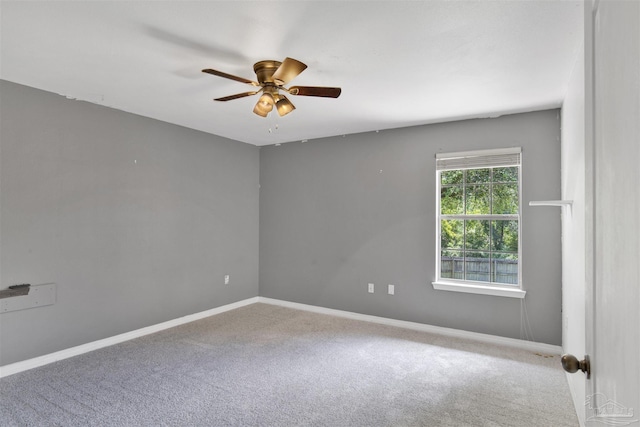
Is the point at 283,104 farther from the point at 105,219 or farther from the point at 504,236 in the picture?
the point at 504,236

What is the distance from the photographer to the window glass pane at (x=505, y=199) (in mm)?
3889

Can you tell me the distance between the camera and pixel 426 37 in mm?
2262

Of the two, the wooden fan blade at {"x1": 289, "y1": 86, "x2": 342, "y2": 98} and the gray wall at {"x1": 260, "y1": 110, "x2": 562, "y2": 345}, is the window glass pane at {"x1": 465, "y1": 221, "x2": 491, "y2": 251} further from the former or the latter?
the wooden fan blade at {"x1": 289, "y1": 86, "x2": 342, "y2": 98}

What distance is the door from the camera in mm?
601

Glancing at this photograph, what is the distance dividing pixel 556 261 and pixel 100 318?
4.57 metres

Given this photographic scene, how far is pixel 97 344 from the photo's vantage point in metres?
3.58

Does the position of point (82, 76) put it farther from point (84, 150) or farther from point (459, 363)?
point (459, 363)

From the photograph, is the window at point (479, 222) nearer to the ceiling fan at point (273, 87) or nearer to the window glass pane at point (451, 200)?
the window glass pane at point (451, 200)

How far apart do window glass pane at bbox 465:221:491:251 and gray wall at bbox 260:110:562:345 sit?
0.38 metres

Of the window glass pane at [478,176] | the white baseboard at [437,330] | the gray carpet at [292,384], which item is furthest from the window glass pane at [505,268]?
the window glass pane at [478,176]

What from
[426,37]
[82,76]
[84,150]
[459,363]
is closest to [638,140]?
[426,37]

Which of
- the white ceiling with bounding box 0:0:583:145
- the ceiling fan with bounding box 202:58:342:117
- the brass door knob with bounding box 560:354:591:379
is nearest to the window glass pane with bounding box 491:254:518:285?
the white ceiling with bounding box 0:0:583:145

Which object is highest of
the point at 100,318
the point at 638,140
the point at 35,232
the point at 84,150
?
the point at 84,150

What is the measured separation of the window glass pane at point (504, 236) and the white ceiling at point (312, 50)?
1.19m
